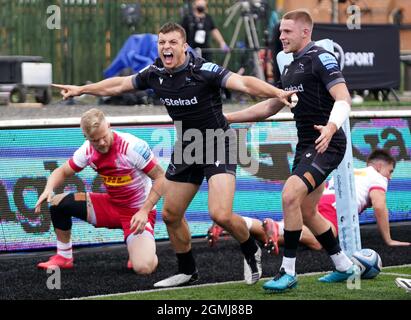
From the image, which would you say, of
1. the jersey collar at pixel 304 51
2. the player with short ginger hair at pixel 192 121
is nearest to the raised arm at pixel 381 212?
the player with short ginger hair at pixel 192 121

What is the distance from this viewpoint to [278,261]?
10.9 metres

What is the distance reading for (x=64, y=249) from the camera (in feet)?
34.8

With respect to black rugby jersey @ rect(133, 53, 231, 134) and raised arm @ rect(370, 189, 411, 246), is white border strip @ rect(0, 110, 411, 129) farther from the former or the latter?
black rugby jersey @ rect(133, 53, 231, 134)

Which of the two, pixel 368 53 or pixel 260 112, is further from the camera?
pixel 368 53

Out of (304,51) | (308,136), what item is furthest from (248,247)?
(304,51)

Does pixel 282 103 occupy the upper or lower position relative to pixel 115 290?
upper

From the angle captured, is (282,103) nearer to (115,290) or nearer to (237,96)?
(115,290)

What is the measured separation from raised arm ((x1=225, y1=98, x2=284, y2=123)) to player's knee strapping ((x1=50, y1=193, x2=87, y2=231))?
170cm

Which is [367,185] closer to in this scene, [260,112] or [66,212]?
[260,112]

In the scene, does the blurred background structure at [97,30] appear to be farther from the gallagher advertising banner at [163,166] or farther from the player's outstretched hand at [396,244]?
the player's outstretched hand at [396,244]

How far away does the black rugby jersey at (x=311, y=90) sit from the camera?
9188mm

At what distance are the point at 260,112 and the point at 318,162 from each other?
2.73 feet
